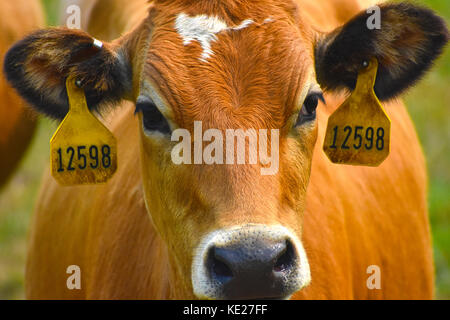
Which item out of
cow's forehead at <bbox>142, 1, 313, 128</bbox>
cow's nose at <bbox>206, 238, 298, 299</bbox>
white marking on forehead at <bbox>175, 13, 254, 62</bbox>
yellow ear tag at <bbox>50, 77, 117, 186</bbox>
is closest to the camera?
cow's nose at <bbox>206, 238, 298, 299</bbox>

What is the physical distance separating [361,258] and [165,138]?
1603 mm

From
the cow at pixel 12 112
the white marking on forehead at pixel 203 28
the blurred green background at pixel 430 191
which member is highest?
the white marking on forehead at pixel 203 28

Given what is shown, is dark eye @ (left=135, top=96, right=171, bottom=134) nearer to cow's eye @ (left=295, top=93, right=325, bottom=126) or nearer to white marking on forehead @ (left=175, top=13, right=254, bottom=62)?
white marking on forehead @ (left=175, top=13, right=254, bottom=62)

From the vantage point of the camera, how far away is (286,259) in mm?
2928

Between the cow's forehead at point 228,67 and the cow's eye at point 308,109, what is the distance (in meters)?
0.09

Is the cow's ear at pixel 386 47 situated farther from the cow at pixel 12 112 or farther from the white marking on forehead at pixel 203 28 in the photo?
the cow at pixel 12 112

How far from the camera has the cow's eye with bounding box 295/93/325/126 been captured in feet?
10.9

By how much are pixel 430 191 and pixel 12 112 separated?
159 inches

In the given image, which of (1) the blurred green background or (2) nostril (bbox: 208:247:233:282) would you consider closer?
(2) nostril (bbox: 208:247:233:282)

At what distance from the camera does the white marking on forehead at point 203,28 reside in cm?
325

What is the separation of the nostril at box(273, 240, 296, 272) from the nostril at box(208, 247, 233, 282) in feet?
0.59

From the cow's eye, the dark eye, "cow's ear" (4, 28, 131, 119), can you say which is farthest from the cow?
the cow's eye

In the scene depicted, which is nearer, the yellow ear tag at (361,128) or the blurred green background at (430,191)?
the yellow ear tag at (361,128)

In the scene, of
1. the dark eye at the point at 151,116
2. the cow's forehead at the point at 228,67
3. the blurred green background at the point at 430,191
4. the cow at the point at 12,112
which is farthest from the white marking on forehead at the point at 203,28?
the cow at the point at 12,112
